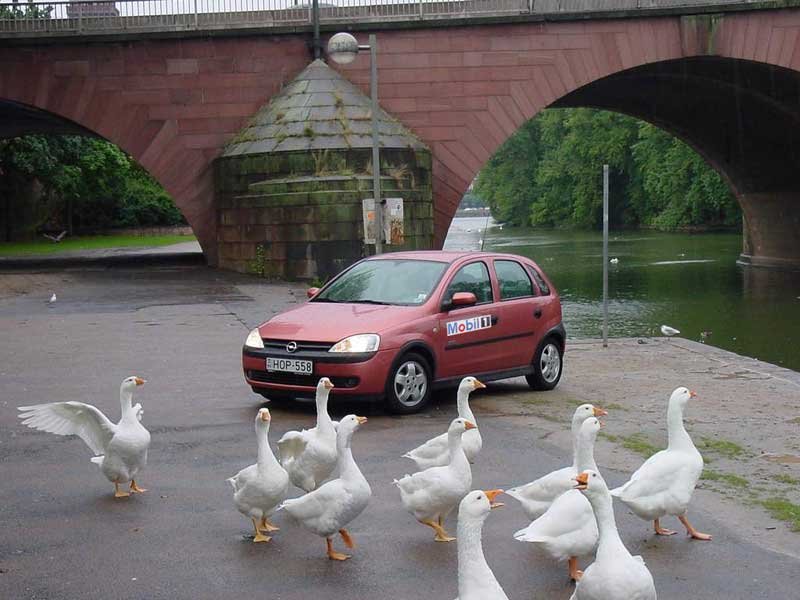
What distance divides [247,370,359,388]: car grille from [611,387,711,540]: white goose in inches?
168

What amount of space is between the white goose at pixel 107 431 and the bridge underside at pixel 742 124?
28337 millimetres

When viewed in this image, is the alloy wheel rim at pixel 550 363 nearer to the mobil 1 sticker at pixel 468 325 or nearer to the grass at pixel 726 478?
the mobil 1 sticker at pixel 468 325

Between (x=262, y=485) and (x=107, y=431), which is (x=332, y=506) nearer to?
(x=262, y=485)

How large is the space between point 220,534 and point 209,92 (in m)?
24.9

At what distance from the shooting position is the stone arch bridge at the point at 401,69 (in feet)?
100.0

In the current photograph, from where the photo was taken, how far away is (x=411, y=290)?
11859 mm

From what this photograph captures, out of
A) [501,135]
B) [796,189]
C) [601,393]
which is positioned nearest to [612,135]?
[796,189]

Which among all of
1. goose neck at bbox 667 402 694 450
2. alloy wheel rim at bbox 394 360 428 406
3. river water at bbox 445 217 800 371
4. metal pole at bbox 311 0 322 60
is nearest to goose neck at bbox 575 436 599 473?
goose neck at bbox 667 402 694 450

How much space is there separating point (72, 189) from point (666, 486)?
5239 centimetres

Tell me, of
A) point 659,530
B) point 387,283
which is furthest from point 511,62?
point 659,530

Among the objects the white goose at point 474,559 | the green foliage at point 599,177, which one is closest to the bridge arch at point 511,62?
the white goose at point 474,559

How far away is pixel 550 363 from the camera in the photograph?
13062 mm

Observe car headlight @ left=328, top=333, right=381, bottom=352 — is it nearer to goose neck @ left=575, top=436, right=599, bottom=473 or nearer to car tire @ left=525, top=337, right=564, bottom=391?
car tire @ left=525, top=337, right=564, bottom=391

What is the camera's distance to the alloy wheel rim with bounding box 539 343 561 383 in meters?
12.9
